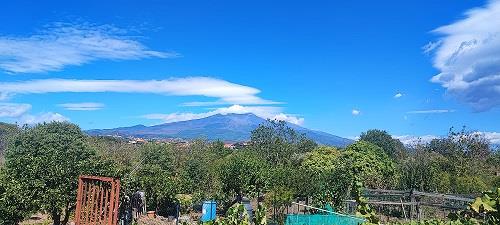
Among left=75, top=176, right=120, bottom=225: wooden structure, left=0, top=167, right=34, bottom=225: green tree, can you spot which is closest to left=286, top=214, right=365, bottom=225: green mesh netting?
left=75, top=176, right=120, bottom=225: wooden structure

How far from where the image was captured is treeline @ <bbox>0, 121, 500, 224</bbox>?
15.1 meters

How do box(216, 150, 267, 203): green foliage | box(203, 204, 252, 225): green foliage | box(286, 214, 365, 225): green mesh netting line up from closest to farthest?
box(203, 204, 252, 225): green foliage
box(286, 214, 365, 225): green mesh netting
box(216, 150, 267, 203): green foliage

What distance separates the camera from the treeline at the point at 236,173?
49.7 ft

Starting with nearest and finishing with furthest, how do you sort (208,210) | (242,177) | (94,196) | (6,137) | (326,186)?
(94,196)
(326,186)
(208,210)
(242,177)
(6,137)

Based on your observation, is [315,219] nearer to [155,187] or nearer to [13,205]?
[13,205]

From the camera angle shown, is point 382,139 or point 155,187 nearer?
point 155,187

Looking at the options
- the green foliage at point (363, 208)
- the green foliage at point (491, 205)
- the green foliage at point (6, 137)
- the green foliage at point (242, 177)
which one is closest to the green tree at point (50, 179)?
the green foliage at point (242, 177)

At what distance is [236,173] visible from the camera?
25.5 meters

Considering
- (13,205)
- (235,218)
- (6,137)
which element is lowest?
(13,205)

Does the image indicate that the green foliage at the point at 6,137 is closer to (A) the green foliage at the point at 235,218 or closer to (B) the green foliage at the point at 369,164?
(B) the green foliage at the point at 369,164

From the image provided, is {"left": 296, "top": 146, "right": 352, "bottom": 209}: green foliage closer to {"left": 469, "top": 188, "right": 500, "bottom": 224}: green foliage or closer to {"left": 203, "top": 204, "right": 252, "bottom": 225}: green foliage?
{"left": 203, "top": 204, "right": 252, "bottom": 225}: green foliage

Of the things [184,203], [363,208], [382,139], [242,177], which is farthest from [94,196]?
[382,139]

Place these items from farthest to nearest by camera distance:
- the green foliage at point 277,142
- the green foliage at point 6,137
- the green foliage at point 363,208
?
1. the green foliage at point 6,137
2. the green foliage at point 277,142
3. the green foliage at point 363,208

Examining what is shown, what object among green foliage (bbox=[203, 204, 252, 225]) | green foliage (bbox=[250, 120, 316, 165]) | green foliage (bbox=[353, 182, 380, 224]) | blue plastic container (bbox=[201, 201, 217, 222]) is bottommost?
blue plastic container (bbox=[201, 201, 217, 222])
